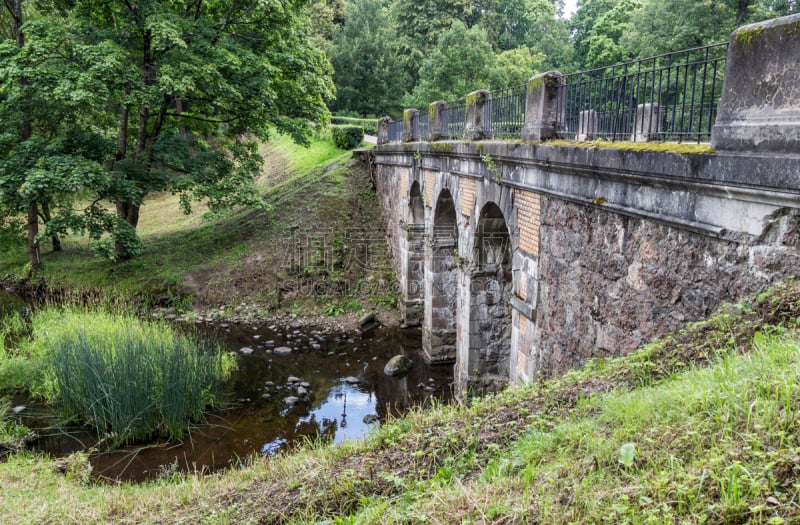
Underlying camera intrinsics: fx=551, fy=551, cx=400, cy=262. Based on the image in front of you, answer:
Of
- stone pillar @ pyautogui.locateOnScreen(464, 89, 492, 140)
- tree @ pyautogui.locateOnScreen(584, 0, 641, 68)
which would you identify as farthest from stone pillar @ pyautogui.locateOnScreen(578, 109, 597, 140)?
tree @ pyautogui.locateOnScreen(584, 0, 641, 68)

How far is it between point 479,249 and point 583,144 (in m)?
4.10

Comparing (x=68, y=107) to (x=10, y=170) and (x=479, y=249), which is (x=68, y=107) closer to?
(x=10, y=170)

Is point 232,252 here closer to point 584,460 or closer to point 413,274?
point 413,274

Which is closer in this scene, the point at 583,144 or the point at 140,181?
the point at 583,144

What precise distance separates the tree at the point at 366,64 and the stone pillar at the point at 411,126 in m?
19.4

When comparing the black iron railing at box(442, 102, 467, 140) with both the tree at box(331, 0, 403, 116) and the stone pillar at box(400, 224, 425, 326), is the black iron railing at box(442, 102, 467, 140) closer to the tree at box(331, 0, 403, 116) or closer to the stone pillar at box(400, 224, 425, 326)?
the stone pillar at box(400, 224, 425, 326)

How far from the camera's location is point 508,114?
8188 millimetres

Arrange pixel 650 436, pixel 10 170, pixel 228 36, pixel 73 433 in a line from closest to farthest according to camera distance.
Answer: pixel 650 436 → pixel 73 433 → pixel 10 170 → pixel 228 36

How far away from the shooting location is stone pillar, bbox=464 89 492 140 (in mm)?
8914

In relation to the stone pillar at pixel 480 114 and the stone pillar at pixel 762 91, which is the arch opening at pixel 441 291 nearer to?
the stone pillar at pixel 480 114

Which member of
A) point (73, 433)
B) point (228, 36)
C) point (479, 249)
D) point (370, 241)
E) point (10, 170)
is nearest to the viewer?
point (73, 433)

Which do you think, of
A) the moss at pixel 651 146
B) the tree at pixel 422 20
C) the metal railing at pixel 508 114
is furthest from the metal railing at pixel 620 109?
the tree at pixel 422 20

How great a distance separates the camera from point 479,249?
31.5 ft

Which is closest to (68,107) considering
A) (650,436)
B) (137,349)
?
(137,349)
